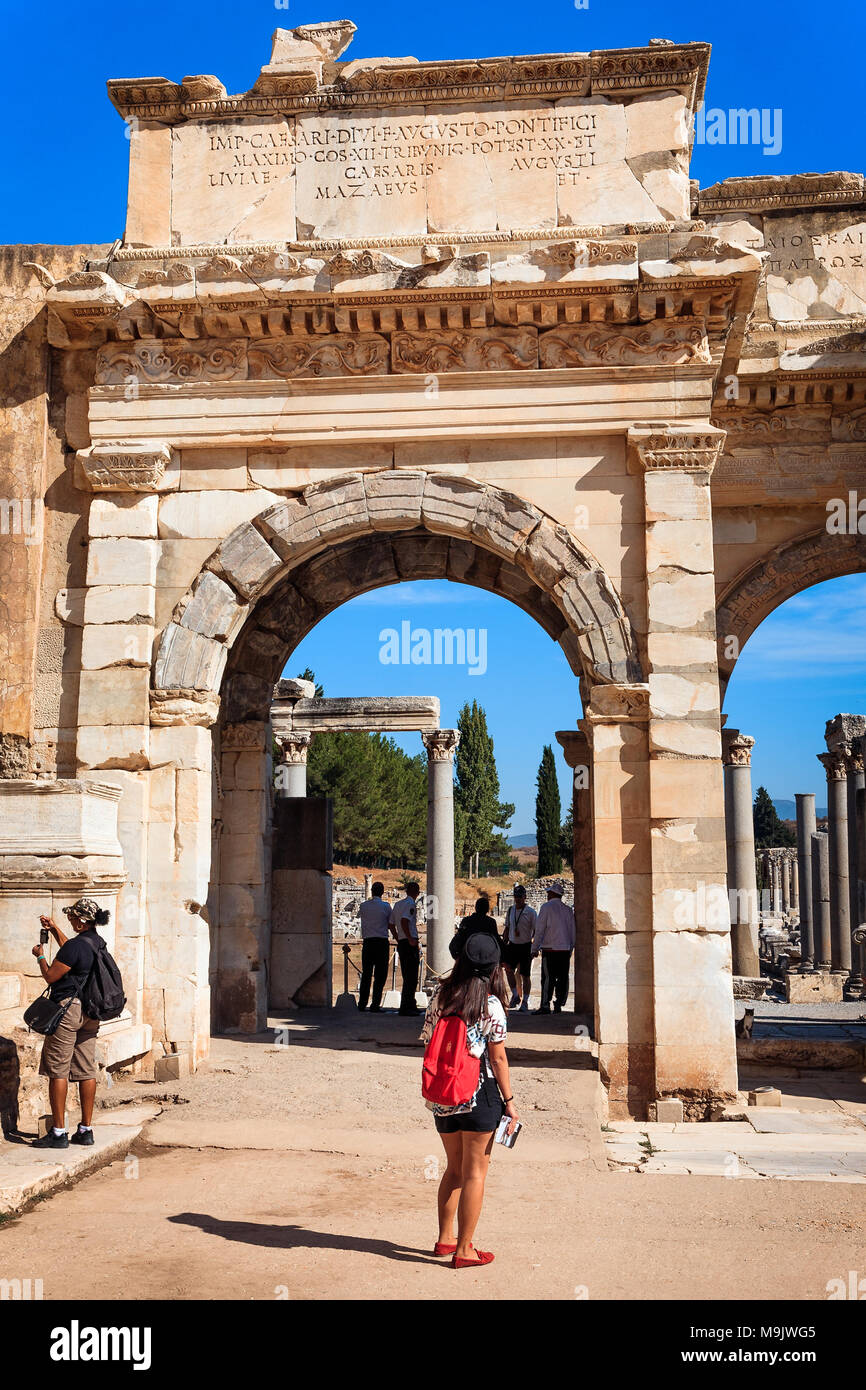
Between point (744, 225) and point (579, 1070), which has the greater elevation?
point (744, 225)

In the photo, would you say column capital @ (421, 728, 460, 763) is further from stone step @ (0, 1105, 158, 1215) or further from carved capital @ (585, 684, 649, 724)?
stone step @ (0, 1105, 158, 1215)

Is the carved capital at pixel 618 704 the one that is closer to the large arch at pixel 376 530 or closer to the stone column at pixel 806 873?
the large arch at pixel 376 530

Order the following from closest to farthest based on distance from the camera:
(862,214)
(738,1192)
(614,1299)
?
(614,1299)
(738,1192)
(862,214)

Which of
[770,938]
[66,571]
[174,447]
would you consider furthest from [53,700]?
[770,938]

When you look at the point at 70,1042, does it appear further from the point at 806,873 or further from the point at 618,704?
the point at 806,873

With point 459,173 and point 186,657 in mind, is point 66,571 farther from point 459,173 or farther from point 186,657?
point 459,173

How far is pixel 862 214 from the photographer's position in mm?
13586

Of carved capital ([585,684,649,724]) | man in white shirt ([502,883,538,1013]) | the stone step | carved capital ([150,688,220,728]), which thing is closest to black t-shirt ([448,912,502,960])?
the stone step

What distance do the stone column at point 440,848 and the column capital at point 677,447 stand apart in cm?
975

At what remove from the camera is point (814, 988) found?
787 inches

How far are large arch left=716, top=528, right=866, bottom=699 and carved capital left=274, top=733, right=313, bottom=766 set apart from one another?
716cm

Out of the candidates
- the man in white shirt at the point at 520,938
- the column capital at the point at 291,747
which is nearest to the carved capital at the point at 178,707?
the man in white shirt at the point at 520,938

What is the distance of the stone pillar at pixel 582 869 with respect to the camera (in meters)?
13.9

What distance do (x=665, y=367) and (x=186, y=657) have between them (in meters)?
4.58
